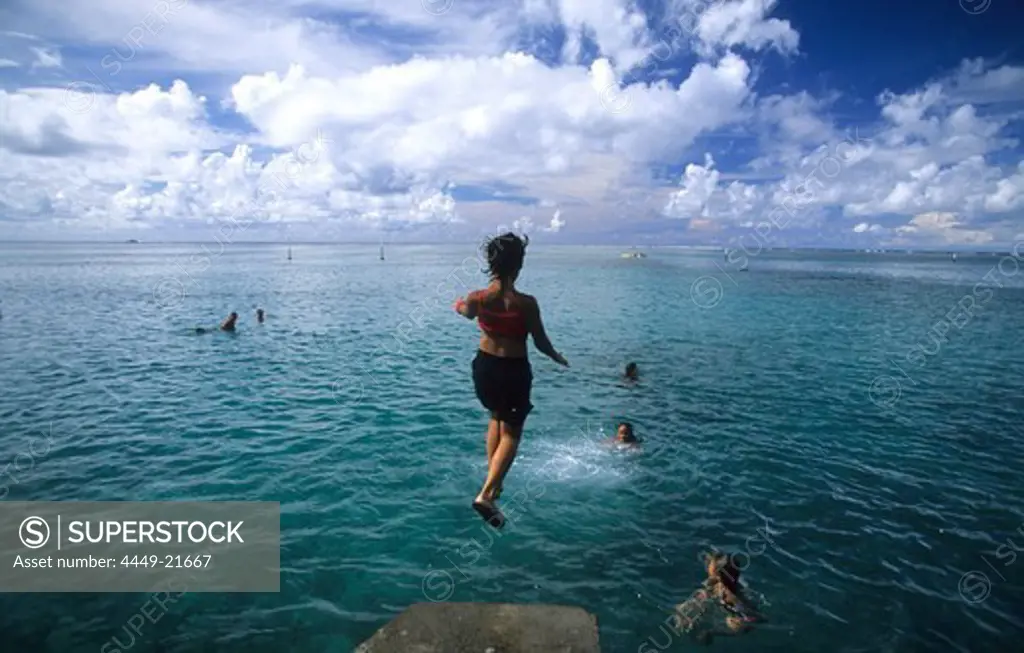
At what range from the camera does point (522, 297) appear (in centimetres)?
647

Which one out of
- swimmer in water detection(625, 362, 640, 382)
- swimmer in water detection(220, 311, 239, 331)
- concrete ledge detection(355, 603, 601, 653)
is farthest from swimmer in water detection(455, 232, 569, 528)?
swimmer in water detection(220, 311, 239, 331)

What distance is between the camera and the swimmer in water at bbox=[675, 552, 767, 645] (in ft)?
32.2

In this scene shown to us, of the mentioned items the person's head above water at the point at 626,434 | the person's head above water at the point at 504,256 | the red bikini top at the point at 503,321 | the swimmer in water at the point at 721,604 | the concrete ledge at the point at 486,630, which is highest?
the person's head above water at the point at 504,256

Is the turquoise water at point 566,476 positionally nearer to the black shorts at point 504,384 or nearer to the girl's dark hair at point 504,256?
the black shorts at point 504,384

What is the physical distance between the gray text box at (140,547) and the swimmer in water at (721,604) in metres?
7.91

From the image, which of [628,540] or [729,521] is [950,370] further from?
[628,540]

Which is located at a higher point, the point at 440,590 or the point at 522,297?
the point at 522,297

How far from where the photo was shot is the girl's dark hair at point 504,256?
634 cm

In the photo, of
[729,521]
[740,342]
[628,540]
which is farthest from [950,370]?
[628,540]

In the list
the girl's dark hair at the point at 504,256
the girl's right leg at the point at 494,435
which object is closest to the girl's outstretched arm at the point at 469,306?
the girl's dark hair at the point at 504,256

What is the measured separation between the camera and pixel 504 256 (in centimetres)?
634

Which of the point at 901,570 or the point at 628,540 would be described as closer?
the point at 901,570

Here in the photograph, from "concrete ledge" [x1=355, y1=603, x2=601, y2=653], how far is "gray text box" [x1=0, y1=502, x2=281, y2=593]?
5.79 m

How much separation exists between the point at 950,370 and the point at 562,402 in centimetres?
2253
